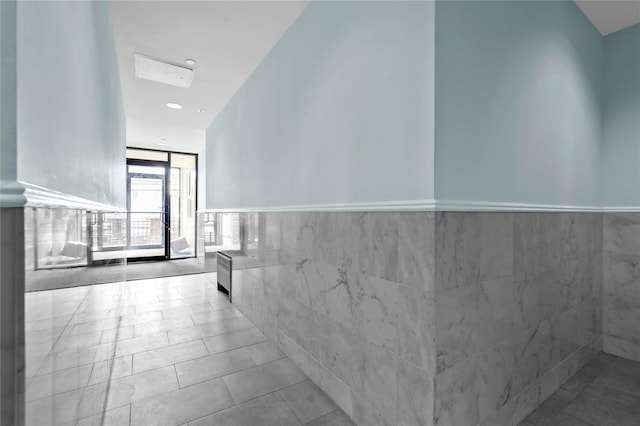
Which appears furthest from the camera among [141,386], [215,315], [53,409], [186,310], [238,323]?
[186,310]

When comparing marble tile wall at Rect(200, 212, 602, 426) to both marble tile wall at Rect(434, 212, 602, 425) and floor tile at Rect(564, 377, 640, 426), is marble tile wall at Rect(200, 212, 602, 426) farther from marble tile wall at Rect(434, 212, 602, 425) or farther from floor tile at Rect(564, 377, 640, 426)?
floor tile at Rect(564, 377, 640, 426)

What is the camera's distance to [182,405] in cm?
175

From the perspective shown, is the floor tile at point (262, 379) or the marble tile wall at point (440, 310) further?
the floor tile at point (262, 379)

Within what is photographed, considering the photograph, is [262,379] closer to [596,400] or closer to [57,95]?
[57,95]

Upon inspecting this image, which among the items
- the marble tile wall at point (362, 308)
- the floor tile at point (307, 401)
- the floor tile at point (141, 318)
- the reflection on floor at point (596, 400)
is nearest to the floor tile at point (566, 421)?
the reflection on floor at point (596, 400)

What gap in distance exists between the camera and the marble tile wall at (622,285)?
2.31 meters

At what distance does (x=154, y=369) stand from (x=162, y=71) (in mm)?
2878

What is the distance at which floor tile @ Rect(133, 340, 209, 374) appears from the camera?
2.19m

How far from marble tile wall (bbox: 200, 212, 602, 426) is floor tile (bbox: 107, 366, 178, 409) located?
0.87m

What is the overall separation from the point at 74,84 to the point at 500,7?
200 centimetres

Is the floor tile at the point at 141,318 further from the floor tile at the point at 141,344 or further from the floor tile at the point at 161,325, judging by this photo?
the floor tile at the point at 141,344

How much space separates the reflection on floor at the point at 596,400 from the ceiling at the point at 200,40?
3143 mm

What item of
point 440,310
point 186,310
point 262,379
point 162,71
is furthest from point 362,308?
point 162,71

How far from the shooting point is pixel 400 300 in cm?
137
